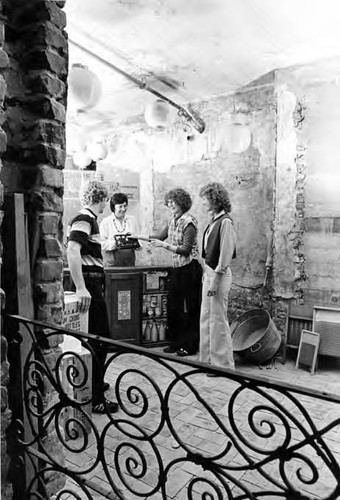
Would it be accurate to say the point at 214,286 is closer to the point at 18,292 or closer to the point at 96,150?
the point at 18,292

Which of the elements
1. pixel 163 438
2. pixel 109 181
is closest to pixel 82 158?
pixel 109 181

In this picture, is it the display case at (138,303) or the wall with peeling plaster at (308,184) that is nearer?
the wall with peeling plaster at (308,184)

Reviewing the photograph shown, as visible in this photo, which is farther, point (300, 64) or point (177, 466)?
point (300, 64)

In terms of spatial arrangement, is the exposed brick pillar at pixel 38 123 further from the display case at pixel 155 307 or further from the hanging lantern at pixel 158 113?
the display case at pixel 155 307

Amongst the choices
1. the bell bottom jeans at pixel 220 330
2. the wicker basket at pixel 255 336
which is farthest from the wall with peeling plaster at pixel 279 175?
the bell bottom jeans at pixel 220 330

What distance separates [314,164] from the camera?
4172 mm

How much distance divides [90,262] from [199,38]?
226 centimetres

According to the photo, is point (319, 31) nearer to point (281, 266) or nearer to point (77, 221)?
point (281, 266)

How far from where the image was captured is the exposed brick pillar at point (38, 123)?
A: 60.3 inches

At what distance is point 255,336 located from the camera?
4375 millimetres

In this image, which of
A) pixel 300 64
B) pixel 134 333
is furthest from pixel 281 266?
pixel 300 64

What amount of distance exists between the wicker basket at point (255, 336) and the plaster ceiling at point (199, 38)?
2.72m

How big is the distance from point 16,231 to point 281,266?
353cm

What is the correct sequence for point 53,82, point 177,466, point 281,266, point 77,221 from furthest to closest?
point 281,266, point 77,221, point 177,466, point 53,82
